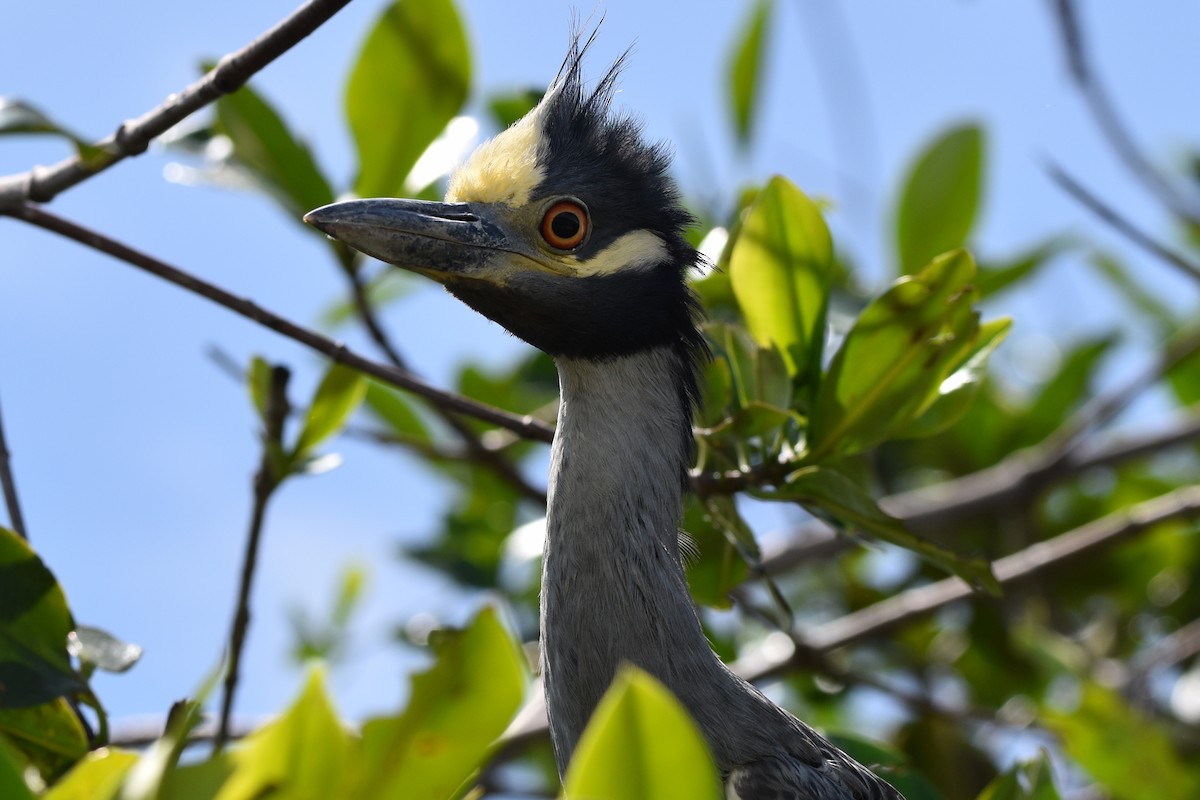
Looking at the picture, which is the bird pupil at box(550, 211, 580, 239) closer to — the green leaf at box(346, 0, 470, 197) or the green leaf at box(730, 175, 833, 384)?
the green leaf at box(730, 175, 833, 384)

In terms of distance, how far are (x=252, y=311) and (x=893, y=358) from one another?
4.18 feet

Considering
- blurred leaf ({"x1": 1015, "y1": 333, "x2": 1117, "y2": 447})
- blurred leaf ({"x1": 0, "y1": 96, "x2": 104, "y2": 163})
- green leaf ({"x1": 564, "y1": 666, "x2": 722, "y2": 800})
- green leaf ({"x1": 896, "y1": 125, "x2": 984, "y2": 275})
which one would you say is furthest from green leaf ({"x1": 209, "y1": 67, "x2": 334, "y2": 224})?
blurred leaf ({"x1": 1015, "y1": 333, "x2": 1117, "y2": 447})

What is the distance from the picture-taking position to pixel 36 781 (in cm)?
196

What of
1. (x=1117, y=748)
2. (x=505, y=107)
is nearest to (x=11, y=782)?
(x=1117, y=748)

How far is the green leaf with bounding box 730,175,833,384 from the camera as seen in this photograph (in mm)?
2539

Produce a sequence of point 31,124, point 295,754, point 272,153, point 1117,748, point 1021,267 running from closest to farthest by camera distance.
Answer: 1. point 295,754
2. point 31,124
3. point 272,153
4. point 1117,748
5. point 1021,267

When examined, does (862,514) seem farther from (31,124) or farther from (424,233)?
(31,124)

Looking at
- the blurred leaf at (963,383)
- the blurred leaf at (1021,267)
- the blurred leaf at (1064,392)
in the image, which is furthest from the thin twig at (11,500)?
the blurred leaf at (1064,392)

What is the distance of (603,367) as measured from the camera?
259 cm

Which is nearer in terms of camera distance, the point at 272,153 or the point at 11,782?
the point at 11,782

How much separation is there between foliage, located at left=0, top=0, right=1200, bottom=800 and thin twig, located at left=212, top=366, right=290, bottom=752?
14 mm

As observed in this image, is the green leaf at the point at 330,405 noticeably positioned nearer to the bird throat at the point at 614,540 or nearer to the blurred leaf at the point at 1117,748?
the bird throat at the point at 614,540

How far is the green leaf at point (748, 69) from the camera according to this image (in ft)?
12.6

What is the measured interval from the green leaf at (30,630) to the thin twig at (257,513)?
1.15ft
